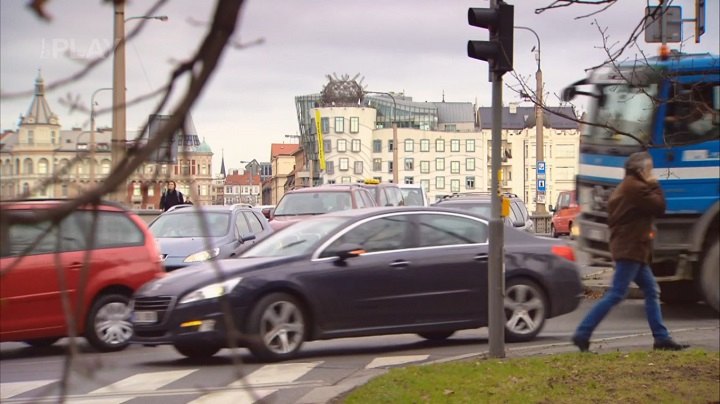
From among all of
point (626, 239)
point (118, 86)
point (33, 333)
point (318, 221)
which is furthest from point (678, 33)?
point (33, 333)

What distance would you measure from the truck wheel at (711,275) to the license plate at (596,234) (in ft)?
5.05

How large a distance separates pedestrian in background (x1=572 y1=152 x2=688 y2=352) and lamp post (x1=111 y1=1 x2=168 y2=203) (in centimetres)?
649

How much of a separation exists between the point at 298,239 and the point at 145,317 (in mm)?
1760

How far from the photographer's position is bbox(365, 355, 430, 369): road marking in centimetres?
927

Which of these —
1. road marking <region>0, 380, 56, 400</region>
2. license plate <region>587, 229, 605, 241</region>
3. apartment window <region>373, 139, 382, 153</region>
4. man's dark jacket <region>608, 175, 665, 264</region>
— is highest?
apartment window <region>373, 139, 382, 153</region>

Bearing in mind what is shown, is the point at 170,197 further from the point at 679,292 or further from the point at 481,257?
the point at 679,292

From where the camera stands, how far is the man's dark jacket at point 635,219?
28.3ft

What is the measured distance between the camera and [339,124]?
335 ft

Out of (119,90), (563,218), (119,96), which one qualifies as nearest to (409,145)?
(563,218)

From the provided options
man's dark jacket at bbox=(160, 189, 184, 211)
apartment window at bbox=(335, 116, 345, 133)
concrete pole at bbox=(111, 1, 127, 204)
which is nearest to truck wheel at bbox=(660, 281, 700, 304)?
man's dark jacket at bbox=(160, 189, 184, 211)

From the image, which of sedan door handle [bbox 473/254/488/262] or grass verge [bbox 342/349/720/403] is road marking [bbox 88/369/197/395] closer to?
grass verge [bbox 342/349/720/403]

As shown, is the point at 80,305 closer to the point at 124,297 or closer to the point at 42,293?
the point at 42,293

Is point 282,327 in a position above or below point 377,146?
below

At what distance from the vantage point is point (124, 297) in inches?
421
